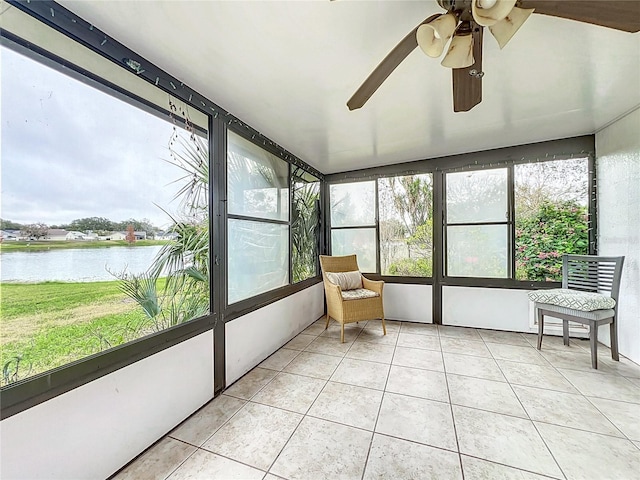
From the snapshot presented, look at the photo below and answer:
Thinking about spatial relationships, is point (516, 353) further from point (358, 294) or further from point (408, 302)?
point (358, 294)

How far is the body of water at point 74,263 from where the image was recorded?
1139 mm

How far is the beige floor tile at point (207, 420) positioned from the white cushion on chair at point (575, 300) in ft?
10.2

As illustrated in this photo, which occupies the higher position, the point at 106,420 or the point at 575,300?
the point at 575,300

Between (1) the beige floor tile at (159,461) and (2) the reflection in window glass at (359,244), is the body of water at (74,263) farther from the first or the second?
(2) the reflection in window glass at (359,244)

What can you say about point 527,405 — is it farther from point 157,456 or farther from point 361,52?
point 361,52

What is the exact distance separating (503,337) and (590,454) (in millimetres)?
1927

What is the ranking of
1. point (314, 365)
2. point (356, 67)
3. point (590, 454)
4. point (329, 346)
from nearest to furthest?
point (590, 454)
point (356, 67)
point (314, 365)
point (329, 346)

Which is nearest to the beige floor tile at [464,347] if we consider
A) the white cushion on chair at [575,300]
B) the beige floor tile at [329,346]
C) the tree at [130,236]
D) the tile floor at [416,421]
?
the tile floor at [416,421]

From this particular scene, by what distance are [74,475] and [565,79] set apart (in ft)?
12.5

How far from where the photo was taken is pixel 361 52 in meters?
1.59

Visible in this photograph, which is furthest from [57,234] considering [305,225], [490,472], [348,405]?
[305,225]

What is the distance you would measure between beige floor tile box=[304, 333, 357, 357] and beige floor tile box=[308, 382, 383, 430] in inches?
25.7

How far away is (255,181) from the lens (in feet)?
9.06

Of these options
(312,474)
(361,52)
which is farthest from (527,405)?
(361,52)
